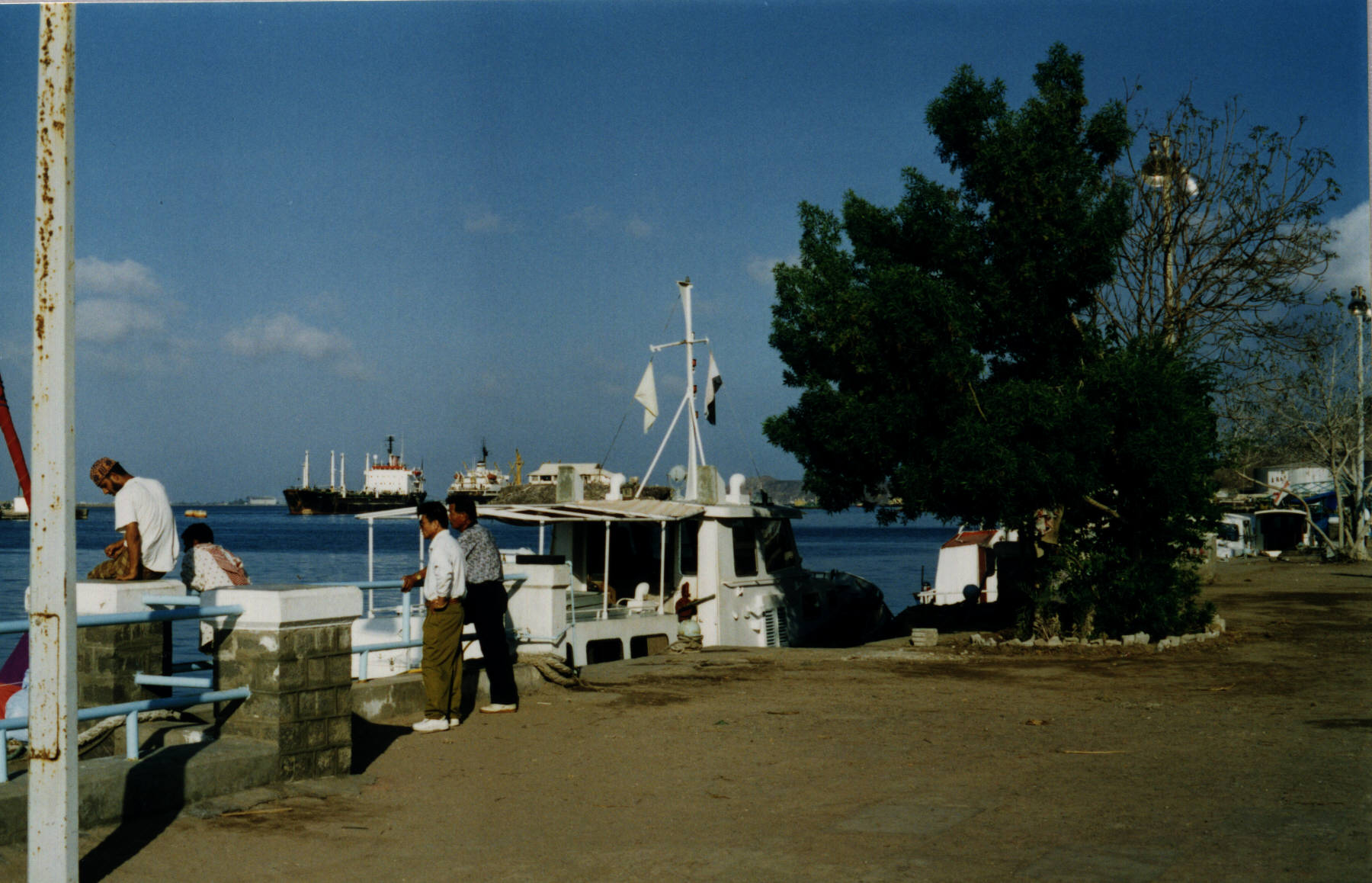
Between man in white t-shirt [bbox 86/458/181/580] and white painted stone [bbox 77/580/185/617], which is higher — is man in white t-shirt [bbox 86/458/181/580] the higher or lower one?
the higher one

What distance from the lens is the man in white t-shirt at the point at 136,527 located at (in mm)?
6949

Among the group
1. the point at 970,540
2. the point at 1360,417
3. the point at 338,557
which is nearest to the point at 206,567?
the point at 970,540

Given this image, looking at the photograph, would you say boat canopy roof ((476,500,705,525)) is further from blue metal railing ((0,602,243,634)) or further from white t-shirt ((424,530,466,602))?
blue metal railing ((0,602,243,634))

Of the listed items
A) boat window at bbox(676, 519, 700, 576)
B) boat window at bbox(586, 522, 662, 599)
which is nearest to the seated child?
boat window at bbox(586, 522, 662, 599)

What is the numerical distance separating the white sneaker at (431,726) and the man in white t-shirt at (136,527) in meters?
2.15

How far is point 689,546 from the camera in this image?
17.9 metres

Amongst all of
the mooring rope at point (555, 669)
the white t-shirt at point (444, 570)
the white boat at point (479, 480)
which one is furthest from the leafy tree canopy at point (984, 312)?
the white boat at point (479, 480)

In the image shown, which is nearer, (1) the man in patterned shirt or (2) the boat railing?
(2) the boat railing

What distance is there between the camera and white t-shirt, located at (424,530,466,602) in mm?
8281

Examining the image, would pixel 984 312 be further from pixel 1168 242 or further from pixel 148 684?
pixel 148 684

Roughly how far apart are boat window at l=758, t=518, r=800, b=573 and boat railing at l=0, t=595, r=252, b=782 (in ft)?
40.7

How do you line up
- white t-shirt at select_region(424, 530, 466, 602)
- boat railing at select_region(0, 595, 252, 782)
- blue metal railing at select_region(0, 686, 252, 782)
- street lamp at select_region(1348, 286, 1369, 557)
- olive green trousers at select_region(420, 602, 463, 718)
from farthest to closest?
1. street lamp at select_region(1348, 286, 1369, 557)
2. olive green trousers at select_region(420, 602, 463, 718)
3. white t-shirt at select_region(424, 530, 466, 602)
4. boat railing at select_region(0, 595, 252, 782)
5. blue metal railing at select_region(0, 686, 252, 782)

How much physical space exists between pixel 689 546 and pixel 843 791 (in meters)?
11.4

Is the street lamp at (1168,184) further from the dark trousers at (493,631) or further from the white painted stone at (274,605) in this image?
the white painted stone at (274,605)
